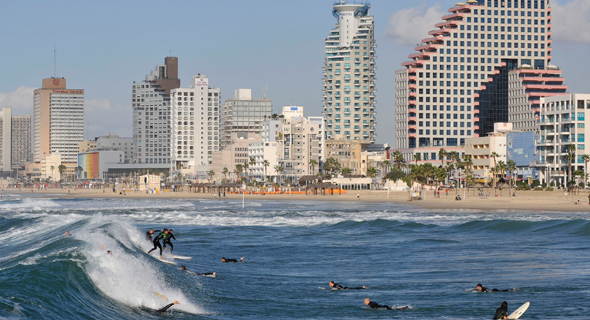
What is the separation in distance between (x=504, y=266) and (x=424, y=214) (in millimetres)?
40128

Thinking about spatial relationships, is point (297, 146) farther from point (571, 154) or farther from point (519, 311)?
point (519, 311)

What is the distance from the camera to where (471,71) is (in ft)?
597

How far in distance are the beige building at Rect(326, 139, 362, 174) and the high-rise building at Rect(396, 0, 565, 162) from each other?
17.0m

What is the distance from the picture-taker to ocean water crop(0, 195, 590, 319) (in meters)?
24.9

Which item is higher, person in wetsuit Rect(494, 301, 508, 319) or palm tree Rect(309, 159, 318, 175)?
palm tree Rect(309, 159, 318, 175)

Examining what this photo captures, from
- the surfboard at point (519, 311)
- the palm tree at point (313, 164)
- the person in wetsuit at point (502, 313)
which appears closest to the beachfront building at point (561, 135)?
the palm tree at point (313, 164)

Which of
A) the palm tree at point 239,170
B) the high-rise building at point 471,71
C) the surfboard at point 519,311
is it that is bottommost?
the surfboard at point 519,311

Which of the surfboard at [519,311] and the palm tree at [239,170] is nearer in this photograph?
the surfboard at [519,311]

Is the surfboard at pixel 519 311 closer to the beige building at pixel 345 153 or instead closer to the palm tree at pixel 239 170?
the palm tree at pixel 239 170

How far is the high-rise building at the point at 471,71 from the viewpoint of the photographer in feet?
585

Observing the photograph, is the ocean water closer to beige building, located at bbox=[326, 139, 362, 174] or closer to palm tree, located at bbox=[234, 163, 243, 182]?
palm tree, located at bbox=[234, 163, 243, 182]

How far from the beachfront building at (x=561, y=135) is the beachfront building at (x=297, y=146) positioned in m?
60.9

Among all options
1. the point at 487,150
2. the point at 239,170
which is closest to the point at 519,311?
the point at 487,150

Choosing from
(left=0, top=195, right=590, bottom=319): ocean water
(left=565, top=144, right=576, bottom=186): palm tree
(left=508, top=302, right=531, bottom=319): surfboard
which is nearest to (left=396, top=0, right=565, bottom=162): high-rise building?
(left=565, top=144, right=576, bottom=186): palm tree
